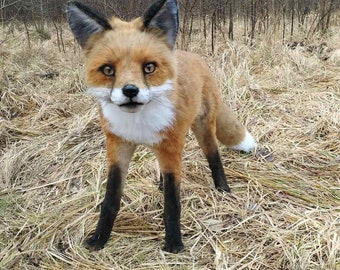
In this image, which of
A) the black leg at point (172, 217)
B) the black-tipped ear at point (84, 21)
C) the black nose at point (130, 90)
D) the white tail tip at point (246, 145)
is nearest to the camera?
the black nose at point (130, 90)

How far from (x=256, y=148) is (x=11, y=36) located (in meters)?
6.92

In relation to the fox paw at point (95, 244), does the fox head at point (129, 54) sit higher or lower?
higher

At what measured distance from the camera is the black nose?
2084mm

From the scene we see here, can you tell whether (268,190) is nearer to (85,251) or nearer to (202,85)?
(202,85)

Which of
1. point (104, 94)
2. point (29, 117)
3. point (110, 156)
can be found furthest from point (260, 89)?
point (104, 94)

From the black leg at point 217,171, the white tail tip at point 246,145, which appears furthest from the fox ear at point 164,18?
the white tail tip at point 246,145

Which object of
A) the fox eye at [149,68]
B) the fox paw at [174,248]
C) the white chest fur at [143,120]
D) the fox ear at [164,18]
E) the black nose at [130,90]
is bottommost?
the fox paw at [174,248]

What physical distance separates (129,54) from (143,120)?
0.40 m

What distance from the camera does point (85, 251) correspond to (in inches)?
111

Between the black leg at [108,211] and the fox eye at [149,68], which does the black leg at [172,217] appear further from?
the fox eye at [149,68]

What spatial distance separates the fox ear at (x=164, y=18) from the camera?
2.30 metres

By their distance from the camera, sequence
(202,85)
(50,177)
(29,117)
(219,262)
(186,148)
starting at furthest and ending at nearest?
1. (29,117)
2. (186,148)
3. (50,177)
4. (202,85)
5. (219,262)

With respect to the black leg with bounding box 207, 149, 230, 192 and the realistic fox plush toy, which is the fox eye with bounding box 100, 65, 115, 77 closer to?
the realistic fox plush toy

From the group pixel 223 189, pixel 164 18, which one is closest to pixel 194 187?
pixel 223 189
